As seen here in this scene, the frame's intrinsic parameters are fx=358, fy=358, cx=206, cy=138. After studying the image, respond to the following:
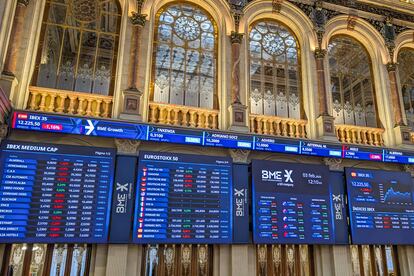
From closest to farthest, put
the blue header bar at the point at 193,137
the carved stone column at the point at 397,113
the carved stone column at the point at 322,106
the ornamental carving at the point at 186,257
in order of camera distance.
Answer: the blue header bar at the point at 193,137
the ornamental carving at the point at 186,257
the carved stone column at the point at 322,106
the carved stone column at the point at 397,113

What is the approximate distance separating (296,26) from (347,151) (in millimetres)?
4314

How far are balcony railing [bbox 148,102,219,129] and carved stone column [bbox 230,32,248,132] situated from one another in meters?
0.53

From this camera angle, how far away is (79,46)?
936 centimetres

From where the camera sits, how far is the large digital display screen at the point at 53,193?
287 inches

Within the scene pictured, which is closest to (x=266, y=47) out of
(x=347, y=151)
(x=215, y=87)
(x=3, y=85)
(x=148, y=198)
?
(x=215, y=87)

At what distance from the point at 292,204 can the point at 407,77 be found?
22.7 ft

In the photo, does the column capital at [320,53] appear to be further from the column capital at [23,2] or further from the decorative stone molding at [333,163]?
the column capital at [23,2]

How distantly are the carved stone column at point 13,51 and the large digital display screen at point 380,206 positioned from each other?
28.7ft

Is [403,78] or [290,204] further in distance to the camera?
[403,78]

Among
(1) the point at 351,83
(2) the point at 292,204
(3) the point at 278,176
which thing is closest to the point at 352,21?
(1) the point at 351,83

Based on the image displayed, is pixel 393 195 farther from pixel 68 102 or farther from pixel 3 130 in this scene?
pixel 3 130

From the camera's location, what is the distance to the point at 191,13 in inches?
417

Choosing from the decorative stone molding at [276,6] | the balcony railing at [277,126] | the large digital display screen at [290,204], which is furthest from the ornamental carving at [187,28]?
the large digital display screen at [290,204]

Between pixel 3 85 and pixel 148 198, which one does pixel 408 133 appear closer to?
pixel 148 198
